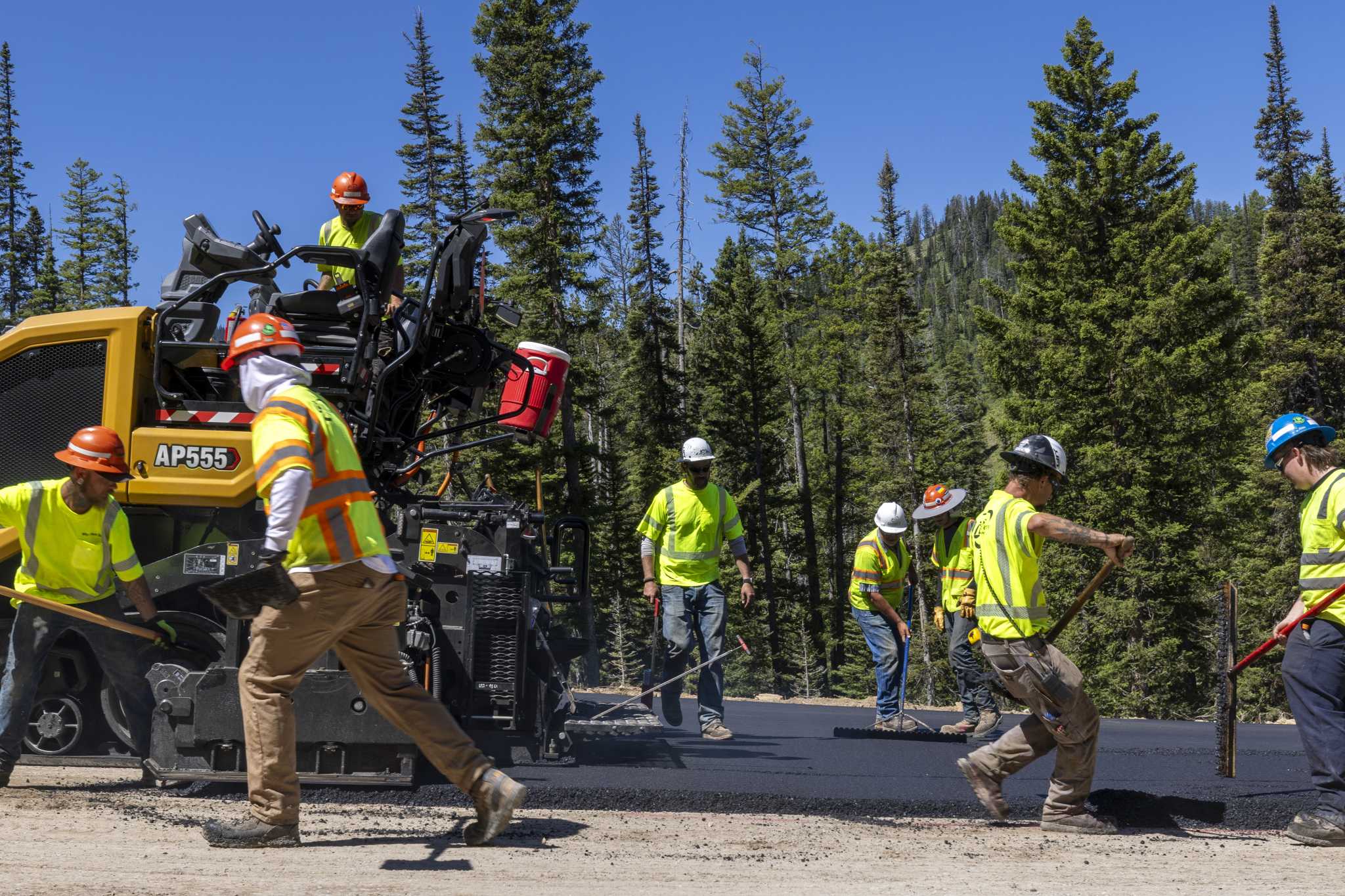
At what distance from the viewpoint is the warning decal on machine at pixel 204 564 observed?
6727mm

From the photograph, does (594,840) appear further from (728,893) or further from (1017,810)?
(1017,810)

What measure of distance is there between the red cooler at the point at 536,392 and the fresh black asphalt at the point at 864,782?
208 centimetres

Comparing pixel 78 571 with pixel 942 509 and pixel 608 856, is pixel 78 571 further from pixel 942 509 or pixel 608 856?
pixel 942 509

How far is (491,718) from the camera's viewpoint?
678cm

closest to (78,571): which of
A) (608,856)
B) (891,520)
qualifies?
(608,856)

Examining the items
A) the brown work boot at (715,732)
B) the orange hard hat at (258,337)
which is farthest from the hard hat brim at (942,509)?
the orange hard hat at (258,337)

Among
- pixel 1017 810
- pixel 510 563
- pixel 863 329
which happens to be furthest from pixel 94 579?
pixel 863 329

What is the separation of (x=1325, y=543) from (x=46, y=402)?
701 cm

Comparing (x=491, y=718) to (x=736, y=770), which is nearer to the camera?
(x=491, y=718)

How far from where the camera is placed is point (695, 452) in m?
9.02

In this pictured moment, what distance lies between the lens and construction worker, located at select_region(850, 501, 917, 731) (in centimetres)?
959

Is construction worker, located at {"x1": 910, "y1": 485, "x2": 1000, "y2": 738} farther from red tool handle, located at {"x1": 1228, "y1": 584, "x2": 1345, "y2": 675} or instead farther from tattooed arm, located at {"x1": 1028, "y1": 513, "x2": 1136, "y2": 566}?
tattooed arm, located at {"x1": 1028, "y1": 513, "x2": 1136, "y2": 566}

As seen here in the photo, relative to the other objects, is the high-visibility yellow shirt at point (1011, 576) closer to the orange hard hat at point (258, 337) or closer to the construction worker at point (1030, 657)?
the construction worker at point (1030, 657)

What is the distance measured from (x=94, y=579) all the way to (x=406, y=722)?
270 cm
